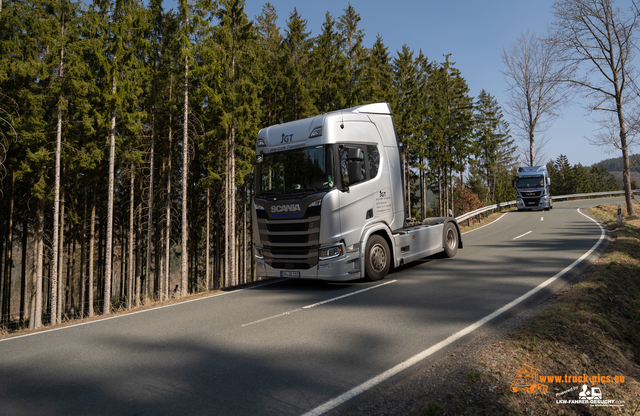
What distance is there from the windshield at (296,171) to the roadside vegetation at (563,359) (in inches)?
180

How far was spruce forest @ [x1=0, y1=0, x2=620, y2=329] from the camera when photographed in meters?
16.9

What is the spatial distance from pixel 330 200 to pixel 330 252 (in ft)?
3.62

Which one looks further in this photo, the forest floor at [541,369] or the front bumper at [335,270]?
the front bumper at [335,270]

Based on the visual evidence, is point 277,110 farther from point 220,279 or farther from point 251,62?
point 220,279

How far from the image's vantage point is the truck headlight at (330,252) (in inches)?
312

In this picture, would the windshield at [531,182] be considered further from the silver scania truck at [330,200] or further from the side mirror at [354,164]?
the side mirror at [354,164]

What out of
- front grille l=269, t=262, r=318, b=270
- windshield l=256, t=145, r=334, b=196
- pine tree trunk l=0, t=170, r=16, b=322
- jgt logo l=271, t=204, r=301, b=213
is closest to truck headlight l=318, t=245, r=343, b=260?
front grille l=269, t=262, r=318, b=270

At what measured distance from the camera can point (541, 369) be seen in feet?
13.8

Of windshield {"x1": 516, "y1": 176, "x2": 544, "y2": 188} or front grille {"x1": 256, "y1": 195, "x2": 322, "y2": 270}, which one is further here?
windshield {"x1": 516, "y1": 176, "x2": 544, "y2": 188}

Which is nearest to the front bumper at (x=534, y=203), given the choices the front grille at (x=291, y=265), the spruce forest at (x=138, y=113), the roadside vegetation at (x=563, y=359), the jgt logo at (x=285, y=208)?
the spruce forest at (x=138, y=113)

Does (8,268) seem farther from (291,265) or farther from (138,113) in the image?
(291,265)

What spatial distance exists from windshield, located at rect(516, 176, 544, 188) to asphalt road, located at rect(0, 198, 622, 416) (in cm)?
2040

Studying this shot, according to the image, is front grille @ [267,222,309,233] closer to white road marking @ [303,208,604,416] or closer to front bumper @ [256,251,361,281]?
front bumper @ [256,251,361,281]

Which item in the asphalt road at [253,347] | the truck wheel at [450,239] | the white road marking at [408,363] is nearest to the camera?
the white road marking at [408,363]
